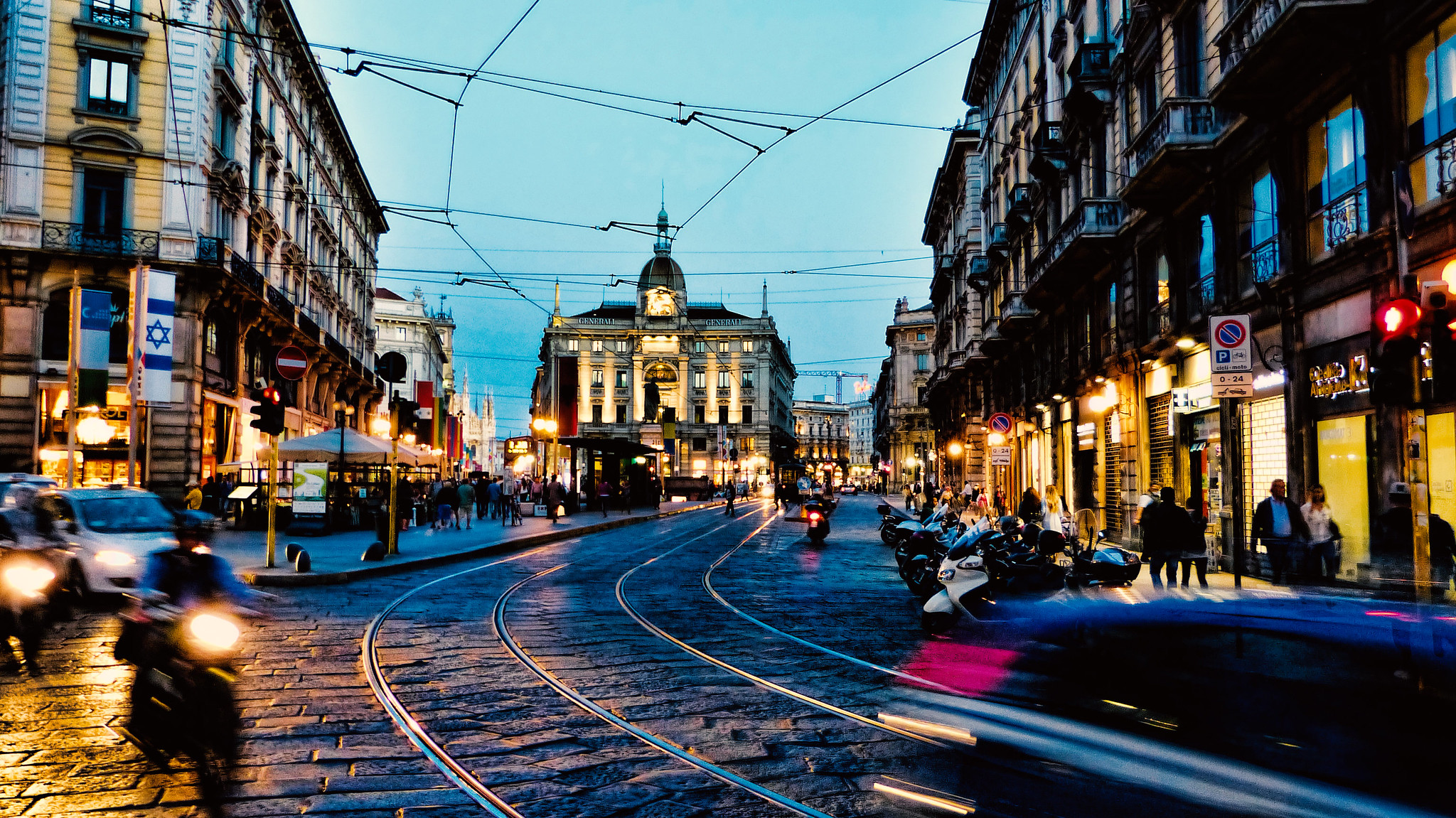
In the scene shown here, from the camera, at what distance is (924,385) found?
92.9 m

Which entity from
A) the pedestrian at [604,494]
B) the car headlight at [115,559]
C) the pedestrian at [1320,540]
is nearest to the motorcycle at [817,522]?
the pedestrian at [1320,540]

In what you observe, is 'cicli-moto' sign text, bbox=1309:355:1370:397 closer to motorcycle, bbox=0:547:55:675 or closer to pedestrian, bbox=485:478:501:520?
motorcycle, bbox=0:547:55:675

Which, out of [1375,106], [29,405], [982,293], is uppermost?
[982,293]

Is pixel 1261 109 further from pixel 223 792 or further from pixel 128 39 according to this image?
pixel 128 39

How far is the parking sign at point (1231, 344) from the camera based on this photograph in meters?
12.3

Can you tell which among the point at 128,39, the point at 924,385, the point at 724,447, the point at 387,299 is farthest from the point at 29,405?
the point at 924,385

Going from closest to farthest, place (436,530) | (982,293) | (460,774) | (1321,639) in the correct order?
(1321,639)
(460,774)
(436,530)
(982,293)

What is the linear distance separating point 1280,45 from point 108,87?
98.9 ft

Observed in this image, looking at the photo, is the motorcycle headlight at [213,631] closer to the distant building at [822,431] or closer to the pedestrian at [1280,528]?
the pedestrian at [1280,528]

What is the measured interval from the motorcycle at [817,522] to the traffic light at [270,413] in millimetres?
13509

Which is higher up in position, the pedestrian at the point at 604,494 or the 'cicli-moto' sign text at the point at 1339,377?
the 'cicli-moto' sign text at the point at 1339,377

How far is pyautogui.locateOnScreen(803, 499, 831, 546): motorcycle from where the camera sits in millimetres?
25328

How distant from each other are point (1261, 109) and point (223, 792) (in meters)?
15.8

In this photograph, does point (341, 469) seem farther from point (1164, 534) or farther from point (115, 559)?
point (1164, 534)
